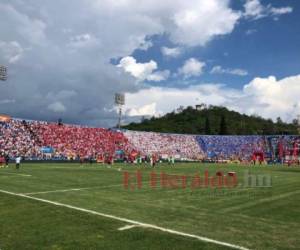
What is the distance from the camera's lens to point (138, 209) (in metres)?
15.7

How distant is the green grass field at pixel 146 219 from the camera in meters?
10.6

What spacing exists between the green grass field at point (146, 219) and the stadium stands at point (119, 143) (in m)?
48.5

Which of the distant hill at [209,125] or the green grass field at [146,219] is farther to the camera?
the distant hill at [209,125]

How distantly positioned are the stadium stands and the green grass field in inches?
1908

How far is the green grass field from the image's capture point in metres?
10.6

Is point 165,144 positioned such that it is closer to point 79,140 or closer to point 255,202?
point 79,140

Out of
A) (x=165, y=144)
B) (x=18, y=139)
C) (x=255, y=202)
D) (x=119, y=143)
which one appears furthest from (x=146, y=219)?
(x=165, y=144)

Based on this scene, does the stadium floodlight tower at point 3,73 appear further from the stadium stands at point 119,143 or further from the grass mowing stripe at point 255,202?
the grass mowing stripe at point 255,202

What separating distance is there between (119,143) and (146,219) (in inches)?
2926

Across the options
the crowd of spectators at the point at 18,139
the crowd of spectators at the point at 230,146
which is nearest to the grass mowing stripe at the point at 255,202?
the crowd of spectators at the point at 18,139

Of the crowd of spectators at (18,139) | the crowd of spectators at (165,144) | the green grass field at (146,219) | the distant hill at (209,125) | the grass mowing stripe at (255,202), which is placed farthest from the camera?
the distant hill at (209,125)

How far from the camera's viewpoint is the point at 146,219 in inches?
535

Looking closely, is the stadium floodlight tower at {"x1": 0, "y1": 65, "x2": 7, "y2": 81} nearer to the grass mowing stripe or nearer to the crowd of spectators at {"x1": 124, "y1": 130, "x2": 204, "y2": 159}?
the crowd of spectators at {"x1": 124, "y1": 130, "x2": 204, "y2": 159}

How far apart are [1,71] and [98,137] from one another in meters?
23.1
